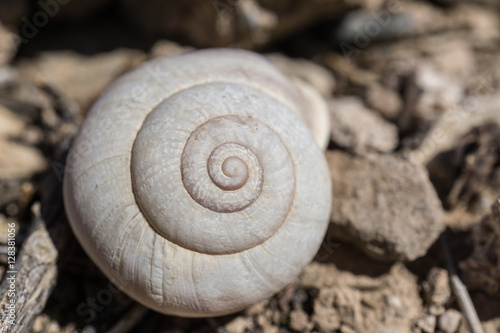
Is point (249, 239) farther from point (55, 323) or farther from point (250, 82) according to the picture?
point (55, 323)

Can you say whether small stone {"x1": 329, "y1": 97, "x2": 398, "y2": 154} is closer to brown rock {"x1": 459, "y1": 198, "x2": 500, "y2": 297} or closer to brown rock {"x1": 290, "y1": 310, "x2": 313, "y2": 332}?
brown rock {"x1": 459, "y1": 198, "x2": 500, "y2": 297}

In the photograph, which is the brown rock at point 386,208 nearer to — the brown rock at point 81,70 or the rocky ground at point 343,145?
the rocky ground at point 343,145

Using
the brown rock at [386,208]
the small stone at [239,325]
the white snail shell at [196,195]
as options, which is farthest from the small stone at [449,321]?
the small stone at [239,325]

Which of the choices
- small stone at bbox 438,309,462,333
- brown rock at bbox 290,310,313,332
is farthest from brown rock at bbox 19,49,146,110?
small stone at bbox 438,309,462,333

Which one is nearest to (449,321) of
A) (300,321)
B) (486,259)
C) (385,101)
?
(486,259)

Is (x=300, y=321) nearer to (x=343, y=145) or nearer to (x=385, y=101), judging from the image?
(x=343, y=145)
